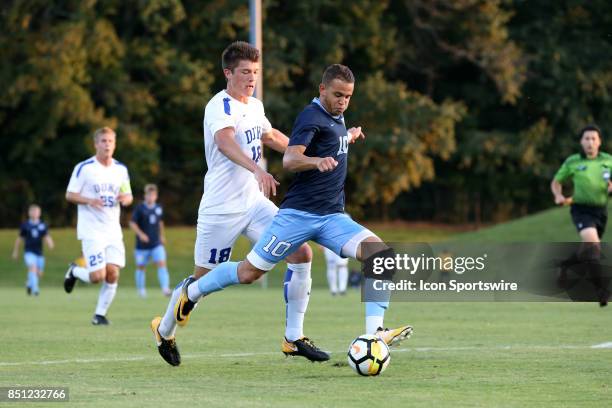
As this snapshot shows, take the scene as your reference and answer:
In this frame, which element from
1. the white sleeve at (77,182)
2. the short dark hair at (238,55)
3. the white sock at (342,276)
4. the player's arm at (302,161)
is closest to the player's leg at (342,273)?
the white sock at (342,276)

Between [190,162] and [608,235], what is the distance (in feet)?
58.1

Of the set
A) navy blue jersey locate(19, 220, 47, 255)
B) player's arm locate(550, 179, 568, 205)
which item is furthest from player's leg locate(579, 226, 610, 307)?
navy blue jersey locate(19, 220, 47, 255)

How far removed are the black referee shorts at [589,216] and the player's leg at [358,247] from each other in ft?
27.8

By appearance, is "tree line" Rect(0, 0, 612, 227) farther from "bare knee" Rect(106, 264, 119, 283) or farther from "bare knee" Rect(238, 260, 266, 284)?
"bare knee" Rect(238, 260, 266, 284)

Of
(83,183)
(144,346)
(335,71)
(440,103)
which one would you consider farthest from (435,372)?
(440,103)

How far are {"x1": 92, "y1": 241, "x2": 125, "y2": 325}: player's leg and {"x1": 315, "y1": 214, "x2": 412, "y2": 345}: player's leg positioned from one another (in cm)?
637

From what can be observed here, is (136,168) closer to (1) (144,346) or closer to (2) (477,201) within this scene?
(2) (477,201)

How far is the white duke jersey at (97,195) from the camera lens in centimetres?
1498

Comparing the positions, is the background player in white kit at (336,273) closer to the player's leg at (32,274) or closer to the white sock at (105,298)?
the player's leg at (32,274)

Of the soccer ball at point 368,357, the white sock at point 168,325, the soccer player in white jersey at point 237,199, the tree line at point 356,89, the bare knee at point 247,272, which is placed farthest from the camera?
the tree line at point 356,89

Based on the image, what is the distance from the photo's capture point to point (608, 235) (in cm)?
3030

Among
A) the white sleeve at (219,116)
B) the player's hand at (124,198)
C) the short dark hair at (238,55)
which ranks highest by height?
the short dark hair at (238,55)

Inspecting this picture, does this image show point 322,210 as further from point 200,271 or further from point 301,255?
point 200,271

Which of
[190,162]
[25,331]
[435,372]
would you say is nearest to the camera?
[435,372]
